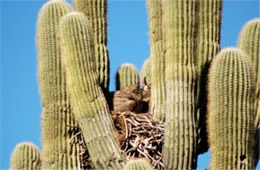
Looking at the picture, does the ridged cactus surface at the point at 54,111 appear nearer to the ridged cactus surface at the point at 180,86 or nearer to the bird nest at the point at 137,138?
the bird nest at the point at 137,138

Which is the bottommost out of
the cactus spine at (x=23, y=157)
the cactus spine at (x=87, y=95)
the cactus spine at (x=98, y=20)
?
the cactus spine at (x=23, y=157)

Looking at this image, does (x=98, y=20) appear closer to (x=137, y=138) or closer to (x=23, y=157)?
(x=137, y=138)

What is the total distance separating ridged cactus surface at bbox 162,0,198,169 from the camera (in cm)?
1027

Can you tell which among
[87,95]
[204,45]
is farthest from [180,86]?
[87,95]

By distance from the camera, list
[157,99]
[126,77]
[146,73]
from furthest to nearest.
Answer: [146,73] → [126,77] → [157,99]

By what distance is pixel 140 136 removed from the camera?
36.0ft

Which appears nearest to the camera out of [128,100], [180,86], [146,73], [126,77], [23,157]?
[180,86]

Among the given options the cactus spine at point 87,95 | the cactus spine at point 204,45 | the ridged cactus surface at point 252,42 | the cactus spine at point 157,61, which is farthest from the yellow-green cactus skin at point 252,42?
the cactus spine at point 87,95

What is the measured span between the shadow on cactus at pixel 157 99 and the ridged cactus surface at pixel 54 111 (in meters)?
A: 0.01

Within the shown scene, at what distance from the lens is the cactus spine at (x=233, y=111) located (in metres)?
10.0

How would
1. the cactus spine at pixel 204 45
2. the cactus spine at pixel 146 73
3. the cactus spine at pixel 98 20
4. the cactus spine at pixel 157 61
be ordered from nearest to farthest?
the cactus spine at pixel 204 45 → the cactus spine at pixel 157 61 → the cactus spine at pixel 98 20 → the cactus spine at pixel 146 73

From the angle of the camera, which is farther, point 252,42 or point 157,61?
point 157,61

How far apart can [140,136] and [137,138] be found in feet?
0.21

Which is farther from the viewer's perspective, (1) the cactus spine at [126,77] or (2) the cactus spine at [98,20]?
(1) the cactus spine at [126,77]
